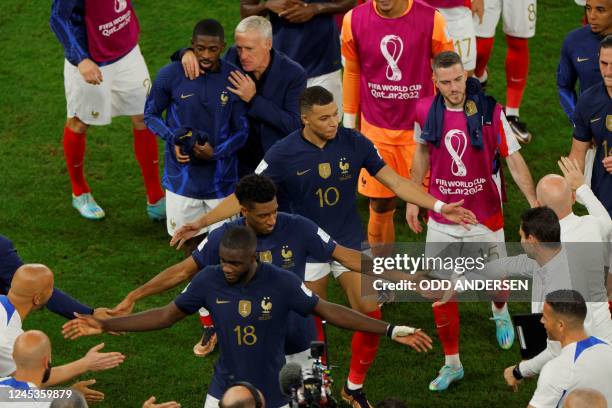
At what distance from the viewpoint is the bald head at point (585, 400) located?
534 cm

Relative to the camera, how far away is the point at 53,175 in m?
11.1

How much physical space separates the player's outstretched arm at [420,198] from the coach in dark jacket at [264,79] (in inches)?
36.5

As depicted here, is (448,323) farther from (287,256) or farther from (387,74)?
(387,74)

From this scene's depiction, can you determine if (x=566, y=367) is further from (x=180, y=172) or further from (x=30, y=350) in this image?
(x=180, y=172)

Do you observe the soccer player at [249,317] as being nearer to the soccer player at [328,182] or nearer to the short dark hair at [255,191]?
the short dark hair at [255,191]

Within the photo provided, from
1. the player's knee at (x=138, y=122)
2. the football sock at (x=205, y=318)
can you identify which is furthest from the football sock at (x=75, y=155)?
the football sock at (x=205, y=318)

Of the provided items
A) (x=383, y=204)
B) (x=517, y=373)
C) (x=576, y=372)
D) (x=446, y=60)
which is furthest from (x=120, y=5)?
(x=576, y=372)

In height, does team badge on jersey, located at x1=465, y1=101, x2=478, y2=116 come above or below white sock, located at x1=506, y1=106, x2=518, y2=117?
above

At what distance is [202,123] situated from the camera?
333 inches

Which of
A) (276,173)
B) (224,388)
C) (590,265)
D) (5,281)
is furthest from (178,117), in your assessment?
(590,265)

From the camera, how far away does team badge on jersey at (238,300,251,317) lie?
21.0 feet

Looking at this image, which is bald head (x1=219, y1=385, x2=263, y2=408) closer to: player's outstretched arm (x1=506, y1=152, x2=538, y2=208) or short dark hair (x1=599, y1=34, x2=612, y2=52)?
player's outstretched arm (x1=506, y1=152, x2=538, y2=208)

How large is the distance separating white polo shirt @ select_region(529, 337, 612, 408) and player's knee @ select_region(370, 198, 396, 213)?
3173 mm

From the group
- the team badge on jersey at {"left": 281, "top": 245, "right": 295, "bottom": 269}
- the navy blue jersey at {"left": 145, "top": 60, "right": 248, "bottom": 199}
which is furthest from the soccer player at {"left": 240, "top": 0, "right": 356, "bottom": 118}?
the team badge on jersey at {"left": 281, "top": 245, "right": 295, "bottom": 269}
